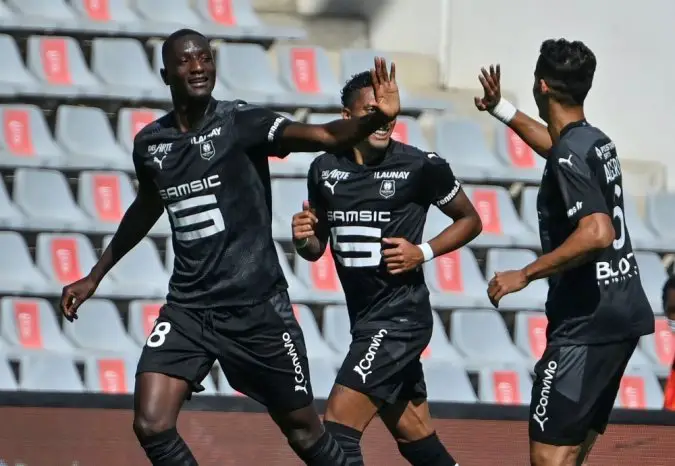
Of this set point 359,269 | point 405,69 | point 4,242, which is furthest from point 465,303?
point 359,269

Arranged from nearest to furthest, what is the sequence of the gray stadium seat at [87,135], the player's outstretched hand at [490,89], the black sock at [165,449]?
1. the black sock at [165,449]
2. the player's outstretched hand at [490,89]
3. the gray stadium seat at [87,135]

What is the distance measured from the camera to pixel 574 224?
5027 mm

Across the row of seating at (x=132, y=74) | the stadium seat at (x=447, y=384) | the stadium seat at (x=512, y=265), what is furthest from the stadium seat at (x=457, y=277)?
the row of seating at (x=132, y=74)

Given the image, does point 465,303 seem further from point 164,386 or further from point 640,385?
point 164,386

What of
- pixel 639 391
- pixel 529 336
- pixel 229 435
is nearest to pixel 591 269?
pixel 229 435

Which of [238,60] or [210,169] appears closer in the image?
[210,169]

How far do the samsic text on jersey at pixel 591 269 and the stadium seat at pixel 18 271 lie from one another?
4863 millimetres

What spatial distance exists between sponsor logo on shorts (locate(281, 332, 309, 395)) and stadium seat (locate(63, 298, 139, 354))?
12.4ft

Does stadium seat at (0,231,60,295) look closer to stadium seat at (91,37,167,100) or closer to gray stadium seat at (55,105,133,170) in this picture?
gray stadium seat at (55,105,133,170)

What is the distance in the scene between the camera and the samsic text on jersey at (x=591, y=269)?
510cm

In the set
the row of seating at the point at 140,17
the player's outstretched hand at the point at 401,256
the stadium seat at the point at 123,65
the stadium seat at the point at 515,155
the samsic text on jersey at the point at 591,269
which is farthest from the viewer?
the stadium seat at the point at 515,155

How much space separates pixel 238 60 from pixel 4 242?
2.10 metres

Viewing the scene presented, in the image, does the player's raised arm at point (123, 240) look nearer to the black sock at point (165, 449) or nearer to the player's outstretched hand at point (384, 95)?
the black sock at point (165, 449)

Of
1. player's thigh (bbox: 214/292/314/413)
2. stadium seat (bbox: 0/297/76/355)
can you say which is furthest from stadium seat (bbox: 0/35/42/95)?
player's thigh (bbox: 214/292/314/413)
